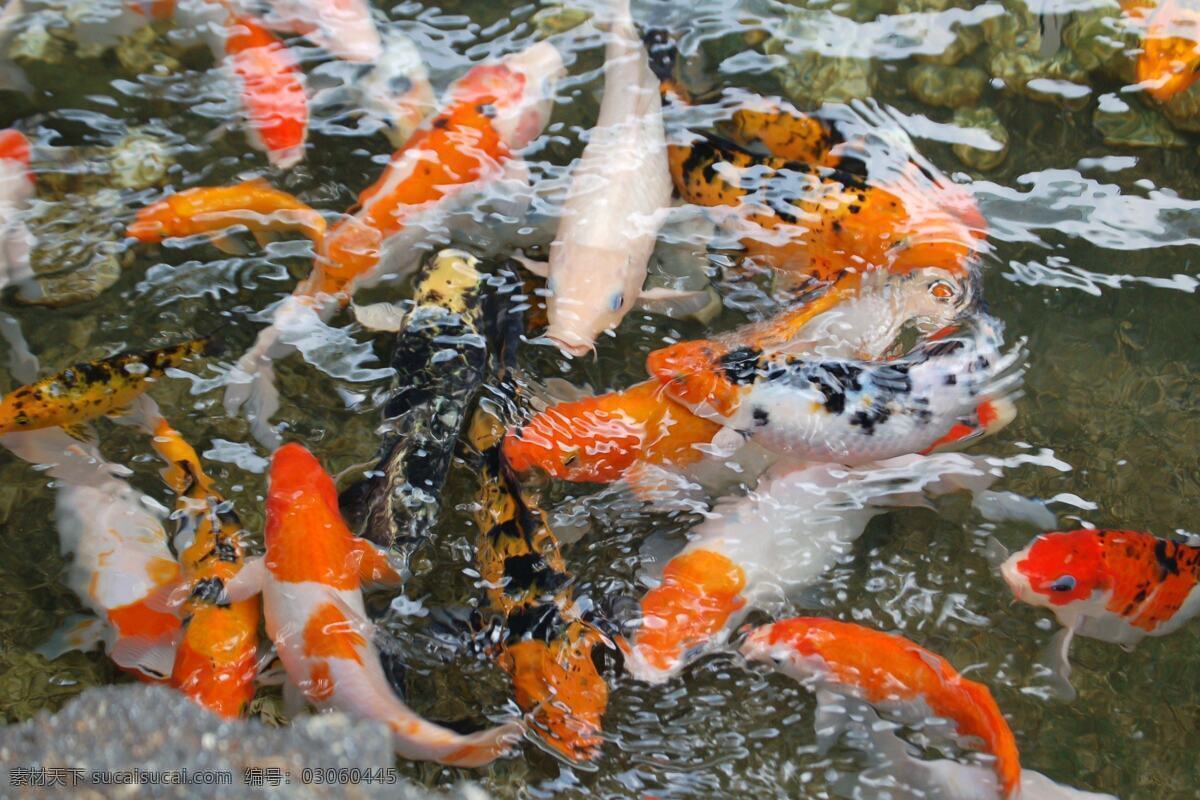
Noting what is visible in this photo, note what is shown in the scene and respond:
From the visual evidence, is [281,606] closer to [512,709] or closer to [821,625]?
[512,709]

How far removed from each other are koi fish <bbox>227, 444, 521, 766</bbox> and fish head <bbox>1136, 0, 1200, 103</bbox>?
3601 mm

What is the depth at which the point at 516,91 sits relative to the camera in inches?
160

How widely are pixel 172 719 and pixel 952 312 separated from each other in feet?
9.27

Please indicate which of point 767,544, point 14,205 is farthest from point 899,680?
point 14,205

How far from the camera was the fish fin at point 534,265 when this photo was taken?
366 cm

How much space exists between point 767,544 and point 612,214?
134 centimetres

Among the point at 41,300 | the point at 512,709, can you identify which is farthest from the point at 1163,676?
the point at 41,300

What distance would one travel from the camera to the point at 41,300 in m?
3.71

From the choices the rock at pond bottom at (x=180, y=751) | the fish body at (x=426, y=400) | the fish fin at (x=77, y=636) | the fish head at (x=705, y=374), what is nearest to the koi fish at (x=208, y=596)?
the rock at pond bottom at (x=180, y=751)

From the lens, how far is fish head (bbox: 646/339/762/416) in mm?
3281

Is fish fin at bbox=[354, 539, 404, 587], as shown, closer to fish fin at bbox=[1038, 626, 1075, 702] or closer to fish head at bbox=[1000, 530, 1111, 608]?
fish head at bbox=[1000, 530, 1111, 608]

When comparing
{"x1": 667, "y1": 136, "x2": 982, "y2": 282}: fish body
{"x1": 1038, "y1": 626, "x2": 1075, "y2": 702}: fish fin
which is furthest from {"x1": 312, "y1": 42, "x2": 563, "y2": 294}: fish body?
{"x1": 1038, "y1": 626, "x2": 1075, "y2": 702}: fish fin

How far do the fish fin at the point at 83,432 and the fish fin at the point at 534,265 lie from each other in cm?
158

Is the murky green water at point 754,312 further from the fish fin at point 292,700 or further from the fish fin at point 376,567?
the fish fin at point 292,700
